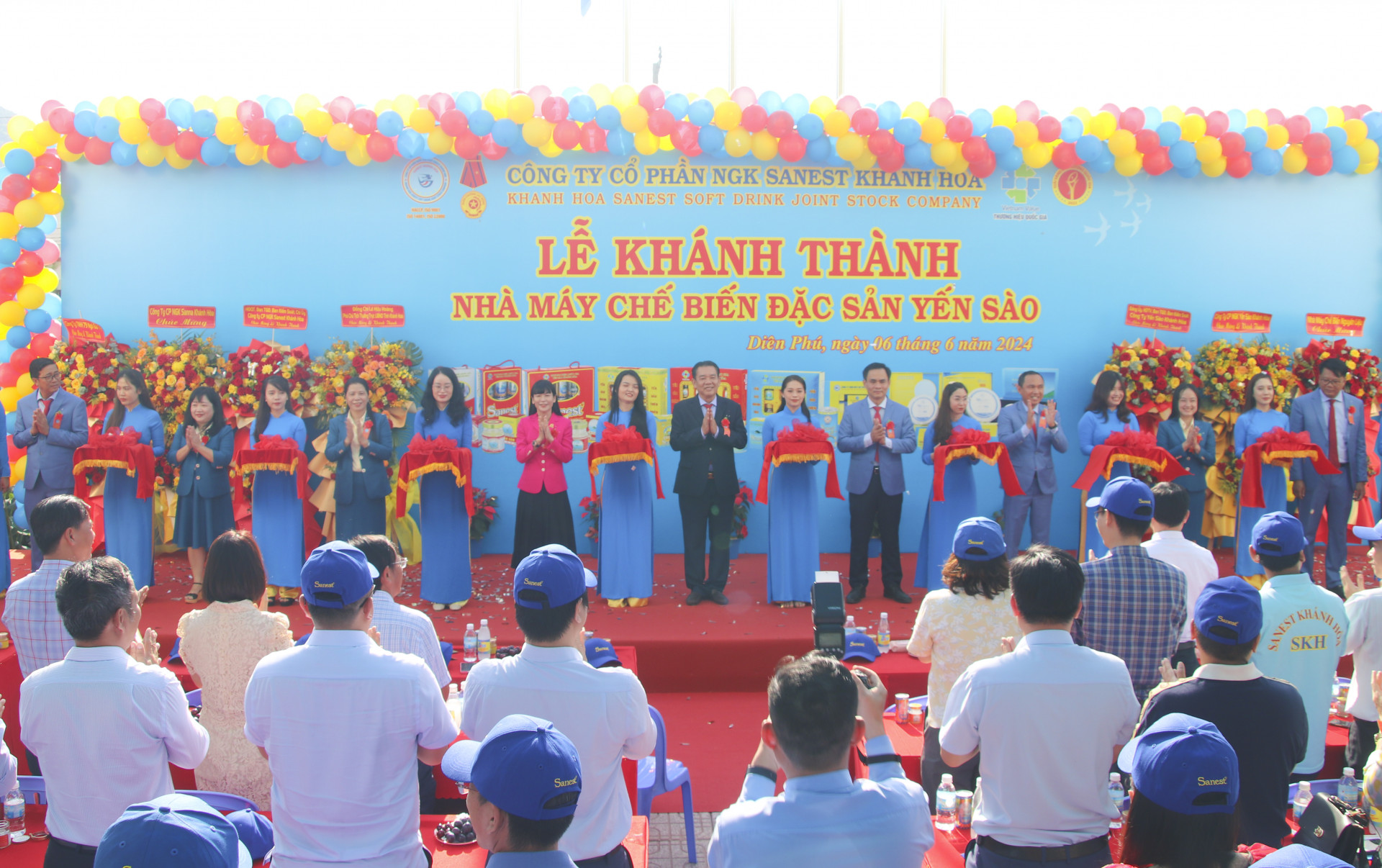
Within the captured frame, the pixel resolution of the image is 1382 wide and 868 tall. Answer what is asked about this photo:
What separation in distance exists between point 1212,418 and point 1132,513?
534cm

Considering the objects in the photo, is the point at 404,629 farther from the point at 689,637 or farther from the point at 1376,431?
the point at 1376,431

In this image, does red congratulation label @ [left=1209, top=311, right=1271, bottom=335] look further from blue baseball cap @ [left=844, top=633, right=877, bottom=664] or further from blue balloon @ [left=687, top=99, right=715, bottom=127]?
blue baseball cap @ [left=844, top=633, right=877, bottom=664]

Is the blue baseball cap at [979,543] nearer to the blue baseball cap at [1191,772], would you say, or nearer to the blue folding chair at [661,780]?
the blue folding chair at [661,780]

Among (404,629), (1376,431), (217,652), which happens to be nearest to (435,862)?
(404,629)

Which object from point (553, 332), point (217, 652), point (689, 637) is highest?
point (553, 332)

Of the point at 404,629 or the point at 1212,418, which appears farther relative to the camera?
the point at 1212,418

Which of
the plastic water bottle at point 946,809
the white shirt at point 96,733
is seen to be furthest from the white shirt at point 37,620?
the plastic water bottle at point 946,809

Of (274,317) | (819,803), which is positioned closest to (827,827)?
(819,803)

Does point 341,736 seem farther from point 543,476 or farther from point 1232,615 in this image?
point 543,476

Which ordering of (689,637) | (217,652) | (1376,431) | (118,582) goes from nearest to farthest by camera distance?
(118,582) → (217,652) → (689,637) → (1376,431)

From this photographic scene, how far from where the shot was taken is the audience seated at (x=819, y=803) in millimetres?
1691

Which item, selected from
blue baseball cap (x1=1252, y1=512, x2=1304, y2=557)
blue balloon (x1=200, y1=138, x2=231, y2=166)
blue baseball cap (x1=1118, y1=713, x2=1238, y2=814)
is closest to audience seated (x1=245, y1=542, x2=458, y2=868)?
blue baseball cap (x1=1118, y1=713, x2=1238, y2=814)

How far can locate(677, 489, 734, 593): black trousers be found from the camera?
6625 millimetres

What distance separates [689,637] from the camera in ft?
18.8
